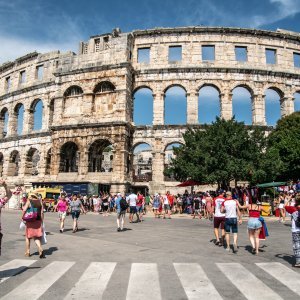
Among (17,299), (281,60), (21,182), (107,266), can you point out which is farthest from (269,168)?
(21,182)

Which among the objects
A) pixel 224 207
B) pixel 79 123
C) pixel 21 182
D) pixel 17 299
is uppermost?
pixel 79 123

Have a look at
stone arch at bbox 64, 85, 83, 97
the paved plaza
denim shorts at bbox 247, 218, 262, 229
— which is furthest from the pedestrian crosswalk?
stone arch at bbox 64, 85, 83, 97

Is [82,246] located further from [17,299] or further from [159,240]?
[17,299]

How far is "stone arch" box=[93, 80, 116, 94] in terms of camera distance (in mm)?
27850

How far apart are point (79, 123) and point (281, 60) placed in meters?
19.5

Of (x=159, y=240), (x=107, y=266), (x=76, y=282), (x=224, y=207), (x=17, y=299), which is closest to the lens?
(x=17, y=299)

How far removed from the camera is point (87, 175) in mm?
26422

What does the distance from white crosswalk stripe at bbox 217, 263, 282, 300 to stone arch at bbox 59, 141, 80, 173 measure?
2305cm

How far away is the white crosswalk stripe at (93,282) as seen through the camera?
4.73 metres

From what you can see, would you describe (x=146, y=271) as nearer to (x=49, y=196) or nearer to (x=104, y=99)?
(x=49, y=196)

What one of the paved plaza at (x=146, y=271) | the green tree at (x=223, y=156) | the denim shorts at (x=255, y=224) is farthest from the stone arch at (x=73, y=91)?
the denim shorts at (x=255, y=224)

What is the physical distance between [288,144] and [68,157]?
1883 cm

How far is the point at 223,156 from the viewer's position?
21.1m

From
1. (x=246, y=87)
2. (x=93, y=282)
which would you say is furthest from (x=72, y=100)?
(x=93, y=282)
